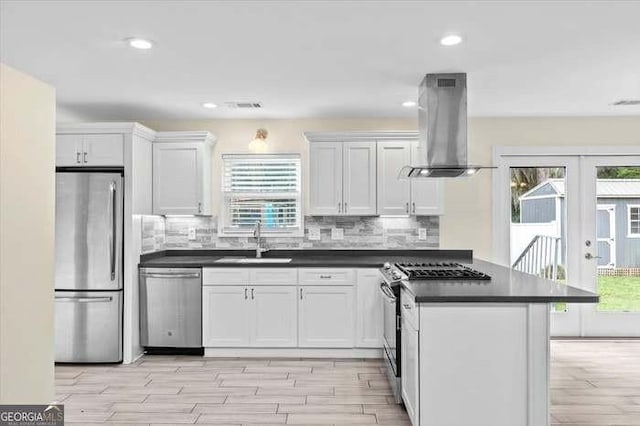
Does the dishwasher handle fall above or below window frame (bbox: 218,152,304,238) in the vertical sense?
below

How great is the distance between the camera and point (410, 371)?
2.95 meters

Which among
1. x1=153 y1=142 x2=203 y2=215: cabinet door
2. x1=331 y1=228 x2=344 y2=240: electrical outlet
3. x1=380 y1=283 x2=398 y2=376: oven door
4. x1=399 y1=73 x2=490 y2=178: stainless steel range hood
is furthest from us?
x1=331 y1=228 x2=344 y2=240: electrical outlet

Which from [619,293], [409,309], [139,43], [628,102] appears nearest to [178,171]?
[139,43]

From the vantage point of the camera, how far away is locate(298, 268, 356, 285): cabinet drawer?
185 inches

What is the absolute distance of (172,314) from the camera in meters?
4.75

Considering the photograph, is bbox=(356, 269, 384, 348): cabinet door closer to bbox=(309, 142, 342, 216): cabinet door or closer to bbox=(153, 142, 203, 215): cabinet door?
bbox=(309, 142, 342, 216): cabinet door

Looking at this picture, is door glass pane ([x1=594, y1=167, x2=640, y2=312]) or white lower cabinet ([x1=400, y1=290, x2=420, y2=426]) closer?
white lower cabinet ([x1=400, y1=290, x2=420, y2=426])

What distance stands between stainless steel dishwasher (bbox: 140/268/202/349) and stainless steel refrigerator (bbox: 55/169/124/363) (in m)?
0.31

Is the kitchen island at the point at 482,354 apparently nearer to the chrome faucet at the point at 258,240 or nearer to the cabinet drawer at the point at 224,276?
the cabinet drawer at the point at 224,276

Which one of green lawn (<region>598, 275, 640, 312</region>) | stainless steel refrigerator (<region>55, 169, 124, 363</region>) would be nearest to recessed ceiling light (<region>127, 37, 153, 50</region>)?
stainless steel refrigerator (<region>55, 169, 124, 363</region>)

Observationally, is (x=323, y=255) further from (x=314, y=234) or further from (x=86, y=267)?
(x=86, y=267)

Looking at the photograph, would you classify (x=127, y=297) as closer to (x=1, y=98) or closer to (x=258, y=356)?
(x=258, y=356)

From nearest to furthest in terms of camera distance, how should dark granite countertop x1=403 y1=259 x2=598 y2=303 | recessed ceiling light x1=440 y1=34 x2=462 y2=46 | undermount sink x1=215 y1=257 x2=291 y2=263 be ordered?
dark granite countertop x1=403 y1=259 x2=598 y2=303 < recessed ceiling light x1=440 y1=34 x2=462 y2=46 < undermount sink x1=215 y1=257 x2=291 y2=263

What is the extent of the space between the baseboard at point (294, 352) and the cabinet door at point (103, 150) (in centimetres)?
198
